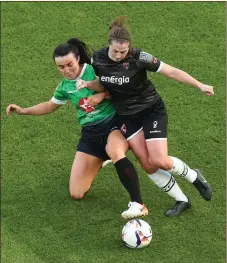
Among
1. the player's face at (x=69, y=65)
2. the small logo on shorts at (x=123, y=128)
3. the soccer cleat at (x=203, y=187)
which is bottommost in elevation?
the soccer cleat at (x=203, y=187)

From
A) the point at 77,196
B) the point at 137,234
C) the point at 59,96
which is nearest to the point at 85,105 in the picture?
the point at 59,96

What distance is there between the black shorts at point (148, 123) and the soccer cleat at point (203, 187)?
2.00 feet

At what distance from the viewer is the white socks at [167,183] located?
682cm

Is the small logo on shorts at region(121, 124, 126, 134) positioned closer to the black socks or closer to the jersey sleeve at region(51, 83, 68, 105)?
the black socks

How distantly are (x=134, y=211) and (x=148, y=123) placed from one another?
878 millimetres

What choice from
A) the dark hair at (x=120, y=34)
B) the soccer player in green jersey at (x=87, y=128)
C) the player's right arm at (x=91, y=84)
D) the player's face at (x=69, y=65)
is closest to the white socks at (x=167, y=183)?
the soccer player in green jersey at (x=87, y=128)

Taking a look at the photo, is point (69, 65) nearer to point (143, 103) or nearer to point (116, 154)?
A: point (143, 103)

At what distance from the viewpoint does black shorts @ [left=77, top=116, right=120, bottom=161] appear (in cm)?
692

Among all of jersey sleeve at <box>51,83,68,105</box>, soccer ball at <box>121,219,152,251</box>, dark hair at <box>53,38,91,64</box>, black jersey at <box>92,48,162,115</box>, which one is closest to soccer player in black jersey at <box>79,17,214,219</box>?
black jersey at <box>92,48,162,115</box>

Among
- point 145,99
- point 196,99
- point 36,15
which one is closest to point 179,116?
point 196,99

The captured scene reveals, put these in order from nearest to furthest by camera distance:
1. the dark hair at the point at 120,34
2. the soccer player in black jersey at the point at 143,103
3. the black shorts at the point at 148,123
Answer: the dark hair at the point at 120,34 → the soccer player in black jersey at the point at 143,103 → the black shorts at the point at 148,123

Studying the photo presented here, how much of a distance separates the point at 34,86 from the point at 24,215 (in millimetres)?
2087

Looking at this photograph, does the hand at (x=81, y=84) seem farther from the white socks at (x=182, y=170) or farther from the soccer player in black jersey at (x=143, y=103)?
the white socks at (x=182, y=170)

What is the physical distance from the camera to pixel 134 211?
21.5 ft
